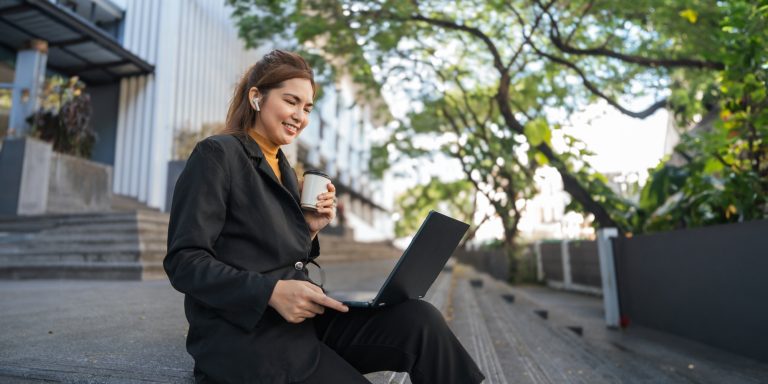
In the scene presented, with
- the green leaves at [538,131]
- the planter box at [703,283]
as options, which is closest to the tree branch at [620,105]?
the green leaves at [538,131]

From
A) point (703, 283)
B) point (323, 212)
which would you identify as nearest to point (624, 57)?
point (703, 283)

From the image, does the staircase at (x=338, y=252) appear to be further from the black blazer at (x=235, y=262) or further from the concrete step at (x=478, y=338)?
the black blazer at (x=235, y=262)

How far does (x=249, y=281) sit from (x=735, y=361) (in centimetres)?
390

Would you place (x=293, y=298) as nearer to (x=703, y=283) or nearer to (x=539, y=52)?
(x=703, y=283)

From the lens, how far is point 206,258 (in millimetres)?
1305

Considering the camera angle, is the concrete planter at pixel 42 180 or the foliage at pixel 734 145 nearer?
the foliage at pixel 734 145

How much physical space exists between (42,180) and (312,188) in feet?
31.1

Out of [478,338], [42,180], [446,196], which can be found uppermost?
[446,196]

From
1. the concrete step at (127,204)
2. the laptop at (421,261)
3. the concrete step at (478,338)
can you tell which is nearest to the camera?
the laptop at (421,261)

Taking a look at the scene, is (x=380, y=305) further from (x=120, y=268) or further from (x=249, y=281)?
(x=120, y=268)

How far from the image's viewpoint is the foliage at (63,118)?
Answer: 9.49m

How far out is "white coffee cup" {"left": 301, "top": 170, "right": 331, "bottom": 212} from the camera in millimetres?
1668

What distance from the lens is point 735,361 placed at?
3.62 metres

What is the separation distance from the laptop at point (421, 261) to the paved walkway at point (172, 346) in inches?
29.7
